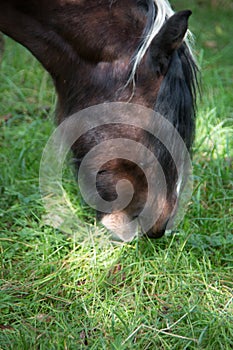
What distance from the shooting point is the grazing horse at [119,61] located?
2266 millimetres

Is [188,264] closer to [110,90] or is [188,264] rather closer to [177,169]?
[177,169]

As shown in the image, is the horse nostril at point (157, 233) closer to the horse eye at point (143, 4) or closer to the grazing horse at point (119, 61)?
the grazing horse at point (119, 61)

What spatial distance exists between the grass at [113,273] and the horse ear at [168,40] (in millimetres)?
886

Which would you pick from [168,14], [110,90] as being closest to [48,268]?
[110,90]

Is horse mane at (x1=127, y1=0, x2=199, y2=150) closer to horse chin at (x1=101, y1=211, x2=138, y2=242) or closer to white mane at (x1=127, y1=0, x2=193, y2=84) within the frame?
white mane at (x1=127, y1=0, x2=193, y2=84)

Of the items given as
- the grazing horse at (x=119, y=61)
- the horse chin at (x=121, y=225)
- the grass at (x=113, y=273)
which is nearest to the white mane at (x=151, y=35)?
the grazing horse at (x=119, y=61)

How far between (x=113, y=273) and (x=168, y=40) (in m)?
1.05

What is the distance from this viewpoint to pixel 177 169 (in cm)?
241

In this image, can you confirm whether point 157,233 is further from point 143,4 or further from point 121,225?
point 143,4

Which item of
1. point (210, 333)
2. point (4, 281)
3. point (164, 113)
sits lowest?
point (210, 333)

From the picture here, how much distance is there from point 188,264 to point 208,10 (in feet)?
13.3

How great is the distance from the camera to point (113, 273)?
2.64 m

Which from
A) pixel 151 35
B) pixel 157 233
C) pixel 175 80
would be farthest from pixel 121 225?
pixel 151 35

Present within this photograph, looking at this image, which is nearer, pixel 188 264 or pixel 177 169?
pixel 177 169
